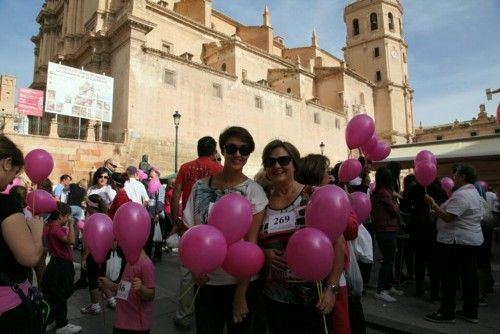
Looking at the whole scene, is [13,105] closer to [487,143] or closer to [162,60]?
[162,60]

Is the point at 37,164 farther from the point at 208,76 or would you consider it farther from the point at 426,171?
the point at 208,76

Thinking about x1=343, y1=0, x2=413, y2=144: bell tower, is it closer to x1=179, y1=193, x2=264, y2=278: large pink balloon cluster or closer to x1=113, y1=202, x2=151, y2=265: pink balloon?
x1=113, y1=202, x2=151, y2=265: pink balloon

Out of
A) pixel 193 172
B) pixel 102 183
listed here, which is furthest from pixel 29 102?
pixel 193 172

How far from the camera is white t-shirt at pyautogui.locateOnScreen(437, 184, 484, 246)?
4.36 meters

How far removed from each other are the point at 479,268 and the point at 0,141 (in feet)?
20.5


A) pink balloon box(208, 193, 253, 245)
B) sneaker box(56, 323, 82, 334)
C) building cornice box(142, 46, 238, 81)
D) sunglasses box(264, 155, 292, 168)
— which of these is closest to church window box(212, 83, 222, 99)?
building cornice box(142, 46, 238, 81)

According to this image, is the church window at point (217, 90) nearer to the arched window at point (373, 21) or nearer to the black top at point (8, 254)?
the black top at point (8, 254)

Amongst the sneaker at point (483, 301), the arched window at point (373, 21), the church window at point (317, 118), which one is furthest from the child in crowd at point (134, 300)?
the arched window at point (373, 21)

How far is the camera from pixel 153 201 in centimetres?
855

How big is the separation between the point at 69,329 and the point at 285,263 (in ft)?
10.4

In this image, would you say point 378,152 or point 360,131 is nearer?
point 360,131

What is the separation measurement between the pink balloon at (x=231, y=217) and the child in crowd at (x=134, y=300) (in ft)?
3.67

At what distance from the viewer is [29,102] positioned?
22.5 metres

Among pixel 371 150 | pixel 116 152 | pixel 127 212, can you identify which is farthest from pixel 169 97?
pixel 127 212
